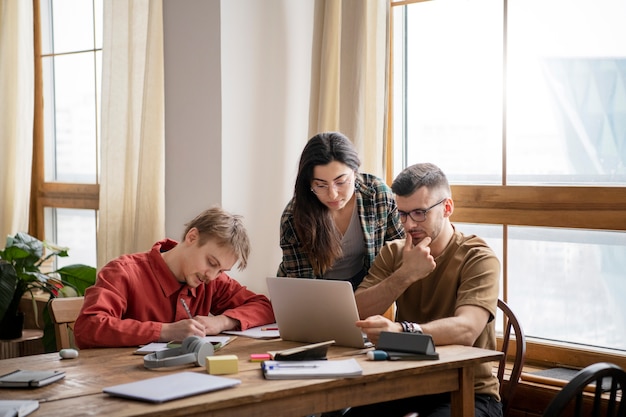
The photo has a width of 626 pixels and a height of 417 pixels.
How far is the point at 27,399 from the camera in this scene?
Result: 186 cm

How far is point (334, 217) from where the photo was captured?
3029 millimetres

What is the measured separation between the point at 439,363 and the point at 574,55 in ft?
4.90

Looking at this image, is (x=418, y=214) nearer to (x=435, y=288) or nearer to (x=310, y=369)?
(x=435, y=288)

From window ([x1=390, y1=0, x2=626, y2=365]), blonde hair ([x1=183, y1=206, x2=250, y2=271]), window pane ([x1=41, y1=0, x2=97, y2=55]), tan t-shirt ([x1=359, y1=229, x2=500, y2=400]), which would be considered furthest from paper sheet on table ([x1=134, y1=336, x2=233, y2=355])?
window pane ([x1=41, y1=0, x2=97, y2=55])

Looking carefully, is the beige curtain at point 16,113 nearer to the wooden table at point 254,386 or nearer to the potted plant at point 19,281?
the potted plant at point 19,281

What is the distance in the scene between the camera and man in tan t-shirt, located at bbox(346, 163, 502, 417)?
233 cm

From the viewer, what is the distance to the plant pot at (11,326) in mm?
4016

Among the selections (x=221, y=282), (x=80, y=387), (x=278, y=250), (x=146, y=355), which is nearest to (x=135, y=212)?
(x=278, y=250)

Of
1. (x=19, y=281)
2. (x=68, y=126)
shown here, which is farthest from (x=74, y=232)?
(x=19, y=281)

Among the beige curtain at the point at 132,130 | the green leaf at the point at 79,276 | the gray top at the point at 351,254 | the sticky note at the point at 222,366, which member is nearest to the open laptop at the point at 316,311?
the sticky note at the point at 222,366

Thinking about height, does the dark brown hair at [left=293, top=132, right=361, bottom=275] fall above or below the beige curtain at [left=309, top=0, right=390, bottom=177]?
below

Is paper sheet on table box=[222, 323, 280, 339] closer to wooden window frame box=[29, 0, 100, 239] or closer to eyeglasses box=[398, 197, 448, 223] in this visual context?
eyeglasses box=[398, 197, 448, 223]

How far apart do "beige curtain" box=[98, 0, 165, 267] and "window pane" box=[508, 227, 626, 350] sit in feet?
5.32

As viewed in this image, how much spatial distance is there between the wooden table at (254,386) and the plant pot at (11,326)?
5.93 feet
